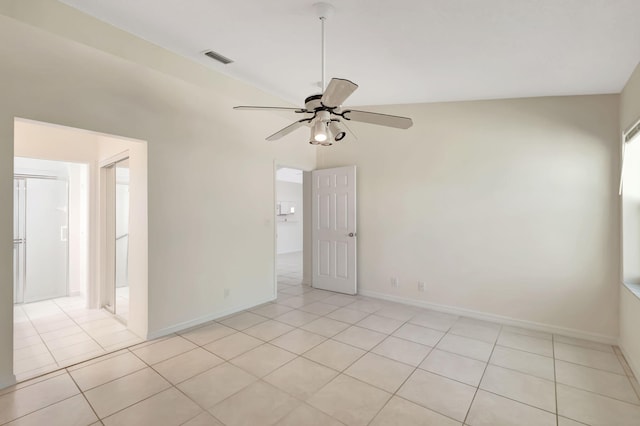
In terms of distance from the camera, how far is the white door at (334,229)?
4859 mm

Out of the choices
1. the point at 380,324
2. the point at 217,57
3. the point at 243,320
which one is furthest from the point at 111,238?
the point at 380,324

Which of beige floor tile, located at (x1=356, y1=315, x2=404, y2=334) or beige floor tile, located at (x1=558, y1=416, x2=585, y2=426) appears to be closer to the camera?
beige floor tile, located at (x1=558, y1=416, x2=585, y2=426)

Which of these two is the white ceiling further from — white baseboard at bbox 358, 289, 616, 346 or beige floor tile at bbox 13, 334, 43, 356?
beige floor tile at bbox 13, 334, 43, 356

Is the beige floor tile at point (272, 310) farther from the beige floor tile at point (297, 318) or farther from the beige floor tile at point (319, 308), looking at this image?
the beige floor tile at point (319, 308)

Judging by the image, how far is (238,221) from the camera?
4.07 meters

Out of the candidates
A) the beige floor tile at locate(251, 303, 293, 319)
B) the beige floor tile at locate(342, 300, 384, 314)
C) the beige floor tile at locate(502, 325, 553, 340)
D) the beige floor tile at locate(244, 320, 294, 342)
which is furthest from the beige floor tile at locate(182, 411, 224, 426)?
the beige floor tile at locate(502, 325, 553, 340)

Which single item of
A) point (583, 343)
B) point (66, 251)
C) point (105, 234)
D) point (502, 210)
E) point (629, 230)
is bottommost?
point (583, 343)

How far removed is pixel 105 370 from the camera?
2.57 metres

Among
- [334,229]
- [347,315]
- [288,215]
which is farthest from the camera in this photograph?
[288,215]

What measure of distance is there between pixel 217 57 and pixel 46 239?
398 cm

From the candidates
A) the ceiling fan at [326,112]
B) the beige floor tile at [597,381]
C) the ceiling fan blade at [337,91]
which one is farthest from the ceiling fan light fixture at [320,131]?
the beige floor tile at [597,381]

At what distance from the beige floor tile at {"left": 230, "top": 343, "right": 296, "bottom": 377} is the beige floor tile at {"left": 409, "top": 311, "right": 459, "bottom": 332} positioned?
173 centimetres

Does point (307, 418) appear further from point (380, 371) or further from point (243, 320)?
point (243, 320)

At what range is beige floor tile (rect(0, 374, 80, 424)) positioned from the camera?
202 cm
